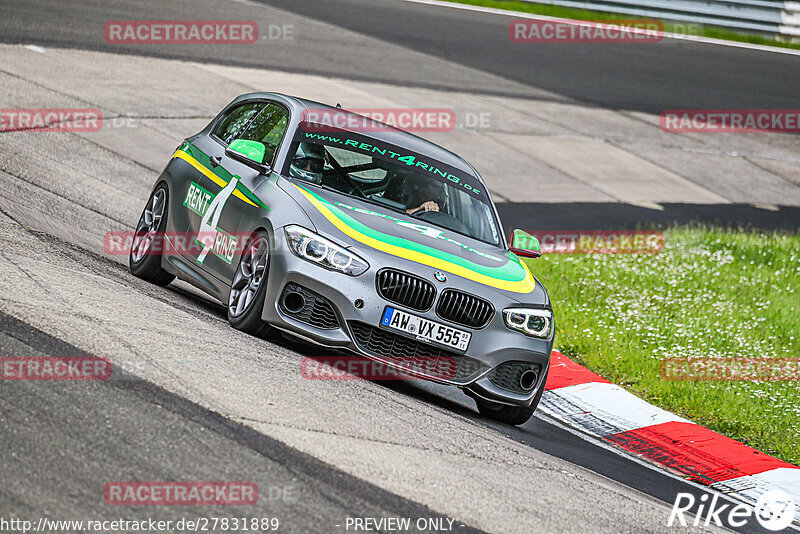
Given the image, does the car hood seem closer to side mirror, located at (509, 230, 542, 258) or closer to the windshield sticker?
side mirror, located at (509, 230, 542, 258)

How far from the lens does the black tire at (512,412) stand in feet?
25.0

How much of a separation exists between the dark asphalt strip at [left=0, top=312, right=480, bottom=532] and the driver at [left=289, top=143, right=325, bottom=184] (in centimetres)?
268

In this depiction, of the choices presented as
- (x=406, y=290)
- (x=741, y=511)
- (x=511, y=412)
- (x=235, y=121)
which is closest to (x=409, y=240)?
(x=406, y=290)

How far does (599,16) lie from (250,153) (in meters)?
22.7

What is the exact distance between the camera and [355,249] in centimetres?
698

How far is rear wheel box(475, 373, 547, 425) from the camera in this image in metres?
7.63

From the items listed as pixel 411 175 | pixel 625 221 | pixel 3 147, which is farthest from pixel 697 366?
pixel 3 147

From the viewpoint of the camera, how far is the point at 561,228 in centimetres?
1468

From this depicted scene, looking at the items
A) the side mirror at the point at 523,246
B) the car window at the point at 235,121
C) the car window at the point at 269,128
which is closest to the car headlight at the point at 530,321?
the side mirror at the point at 523,246

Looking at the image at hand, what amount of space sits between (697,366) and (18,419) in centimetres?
647

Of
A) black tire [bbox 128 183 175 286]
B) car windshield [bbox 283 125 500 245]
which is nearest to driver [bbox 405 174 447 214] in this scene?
car windshield [bbox 283 125 500 245]

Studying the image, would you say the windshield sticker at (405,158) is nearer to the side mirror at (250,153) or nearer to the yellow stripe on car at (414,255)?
the side mirror at (250,153)

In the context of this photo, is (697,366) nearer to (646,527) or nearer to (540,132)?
(646,527)

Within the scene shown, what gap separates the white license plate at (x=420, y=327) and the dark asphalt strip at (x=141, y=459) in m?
1.75
